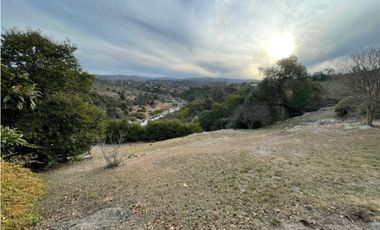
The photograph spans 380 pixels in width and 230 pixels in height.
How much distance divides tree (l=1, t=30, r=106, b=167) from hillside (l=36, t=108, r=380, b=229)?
88.6 inches

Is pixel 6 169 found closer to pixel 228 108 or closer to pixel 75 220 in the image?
pixel 75 220

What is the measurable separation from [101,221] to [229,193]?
2.87 meters

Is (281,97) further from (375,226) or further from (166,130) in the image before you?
(375,226)

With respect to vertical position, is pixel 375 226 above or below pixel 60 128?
below

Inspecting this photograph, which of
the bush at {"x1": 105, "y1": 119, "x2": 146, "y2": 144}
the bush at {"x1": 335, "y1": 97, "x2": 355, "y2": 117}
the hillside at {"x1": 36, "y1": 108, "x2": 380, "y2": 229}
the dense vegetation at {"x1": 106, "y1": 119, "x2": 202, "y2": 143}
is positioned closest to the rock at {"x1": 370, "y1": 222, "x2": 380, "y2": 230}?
the hillside at {"x1": 36, "y1": 108, "x2": 380, "y2": 229}

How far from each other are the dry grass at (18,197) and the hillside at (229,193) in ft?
1.06

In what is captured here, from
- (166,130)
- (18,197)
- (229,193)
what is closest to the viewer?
(229,193)

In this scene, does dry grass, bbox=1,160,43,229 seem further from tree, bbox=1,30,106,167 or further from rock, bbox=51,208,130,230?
tree, bbox=1,30,106,167

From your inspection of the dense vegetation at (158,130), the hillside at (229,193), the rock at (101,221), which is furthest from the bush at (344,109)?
the rock at (101,221)

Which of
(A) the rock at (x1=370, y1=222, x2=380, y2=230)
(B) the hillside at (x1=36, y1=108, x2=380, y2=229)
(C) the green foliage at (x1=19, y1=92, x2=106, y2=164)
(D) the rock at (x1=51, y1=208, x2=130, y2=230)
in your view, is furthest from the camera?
(C) the green foliage at (x1=19, y1=92, x2=106, y2=164)

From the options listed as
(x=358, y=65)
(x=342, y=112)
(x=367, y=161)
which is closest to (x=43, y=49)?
(x=367, y=161)

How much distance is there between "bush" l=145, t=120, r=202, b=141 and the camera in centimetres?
2780

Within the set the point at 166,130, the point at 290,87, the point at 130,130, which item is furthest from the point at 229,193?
the point at 290,87

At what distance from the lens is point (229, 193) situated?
561 centimetres
